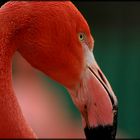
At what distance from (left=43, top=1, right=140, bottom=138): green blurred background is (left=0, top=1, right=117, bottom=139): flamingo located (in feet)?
13.6

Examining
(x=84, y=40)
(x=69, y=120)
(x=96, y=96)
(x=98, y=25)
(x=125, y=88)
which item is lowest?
(x=69, y=120)

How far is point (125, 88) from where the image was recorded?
6.27 m

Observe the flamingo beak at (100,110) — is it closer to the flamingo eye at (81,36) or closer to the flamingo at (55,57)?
the flamingo at (55,57)

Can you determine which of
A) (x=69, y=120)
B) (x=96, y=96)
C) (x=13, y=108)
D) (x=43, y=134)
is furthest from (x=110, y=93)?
(x=69, y=120)

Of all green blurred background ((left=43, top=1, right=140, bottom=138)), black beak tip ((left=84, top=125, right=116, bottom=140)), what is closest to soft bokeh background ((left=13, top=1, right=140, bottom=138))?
green blurred background ((left=43, top=1, right=140, bottom=138))

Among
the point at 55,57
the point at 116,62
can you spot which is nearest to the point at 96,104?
the point at 55,57

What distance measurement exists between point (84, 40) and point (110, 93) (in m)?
0.23

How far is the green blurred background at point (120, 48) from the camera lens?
6164 millimetres

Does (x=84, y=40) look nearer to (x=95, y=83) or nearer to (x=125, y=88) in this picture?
(x=95, y=83)

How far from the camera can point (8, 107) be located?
1.89m

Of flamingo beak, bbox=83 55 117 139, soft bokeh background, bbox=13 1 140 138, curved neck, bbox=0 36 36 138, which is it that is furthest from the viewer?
soft bokeh background, bbox=13 1 140 138

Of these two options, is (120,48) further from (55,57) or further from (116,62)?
(55,57)

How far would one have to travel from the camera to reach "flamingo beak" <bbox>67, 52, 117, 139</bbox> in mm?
1979

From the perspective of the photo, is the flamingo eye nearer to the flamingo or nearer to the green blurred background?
the flamingo
